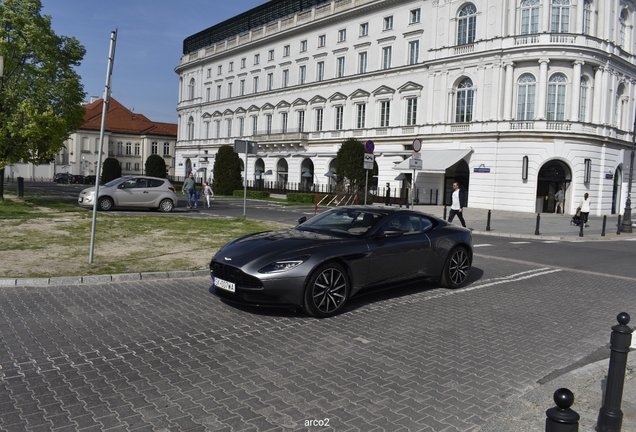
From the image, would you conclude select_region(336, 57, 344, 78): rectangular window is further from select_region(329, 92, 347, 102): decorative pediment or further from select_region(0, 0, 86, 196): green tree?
select_region(0, 0, 86, 196): green tree

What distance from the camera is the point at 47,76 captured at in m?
23.0

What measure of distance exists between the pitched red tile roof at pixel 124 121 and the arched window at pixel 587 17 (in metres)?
68.9

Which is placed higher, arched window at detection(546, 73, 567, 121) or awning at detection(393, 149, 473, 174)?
arched window at detection(546, 73, 567, 121)

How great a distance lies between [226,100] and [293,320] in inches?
2630

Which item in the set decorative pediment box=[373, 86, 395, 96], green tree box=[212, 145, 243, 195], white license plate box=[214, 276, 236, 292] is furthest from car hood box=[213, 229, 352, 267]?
green tree box=[212, 145, 243, 195]

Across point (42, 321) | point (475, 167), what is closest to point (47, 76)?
point (42, 321)

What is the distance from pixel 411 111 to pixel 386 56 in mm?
6296

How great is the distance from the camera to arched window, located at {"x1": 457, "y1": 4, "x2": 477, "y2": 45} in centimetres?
4084

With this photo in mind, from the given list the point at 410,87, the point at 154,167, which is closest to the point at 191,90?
the point at 154,167

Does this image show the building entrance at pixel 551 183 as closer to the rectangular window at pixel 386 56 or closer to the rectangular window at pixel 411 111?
the rectangular window at pixel 411 111

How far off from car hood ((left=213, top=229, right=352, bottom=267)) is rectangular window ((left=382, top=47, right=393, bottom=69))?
43.3 meters

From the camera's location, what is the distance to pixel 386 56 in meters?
48.9

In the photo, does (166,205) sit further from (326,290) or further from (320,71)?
(320,71)

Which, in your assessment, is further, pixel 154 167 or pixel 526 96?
pixel 154 167
